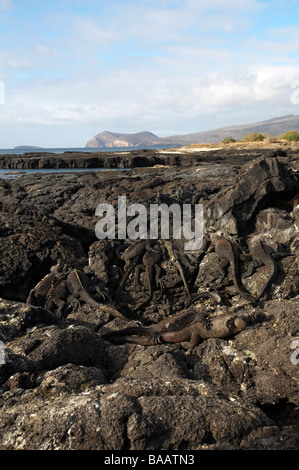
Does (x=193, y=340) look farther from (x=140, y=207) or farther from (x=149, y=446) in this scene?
(x=140, y=207)

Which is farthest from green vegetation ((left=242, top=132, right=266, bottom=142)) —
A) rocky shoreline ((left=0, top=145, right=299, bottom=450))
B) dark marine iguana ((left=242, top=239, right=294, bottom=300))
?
dark marine iguana ((left=242, top=239, right=294, bottom=300))

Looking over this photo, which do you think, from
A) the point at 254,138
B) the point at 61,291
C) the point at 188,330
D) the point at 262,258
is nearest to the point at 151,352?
the point at 188,330

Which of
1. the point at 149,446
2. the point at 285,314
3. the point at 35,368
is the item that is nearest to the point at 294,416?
the point at 285,314

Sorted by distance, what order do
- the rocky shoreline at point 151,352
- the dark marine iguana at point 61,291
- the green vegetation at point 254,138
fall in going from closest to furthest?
the rocky shoreline at point 151,352
the dark marine iguana at point 61,291
the green vegetation at point 254,138

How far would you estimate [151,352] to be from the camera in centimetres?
586

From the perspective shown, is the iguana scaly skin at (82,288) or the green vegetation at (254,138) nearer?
the iguana scaly skin at (82,288)

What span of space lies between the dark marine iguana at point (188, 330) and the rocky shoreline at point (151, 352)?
0.45 ft

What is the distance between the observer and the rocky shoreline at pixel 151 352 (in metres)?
3.48

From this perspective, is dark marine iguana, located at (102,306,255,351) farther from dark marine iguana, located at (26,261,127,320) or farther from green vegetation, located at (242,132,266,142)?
green vegetation, located at (242,132,266,142)

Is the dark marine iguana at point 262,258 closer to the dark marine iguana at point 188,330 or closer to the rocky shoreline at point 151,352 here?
the rocky shoreline at point 151,352

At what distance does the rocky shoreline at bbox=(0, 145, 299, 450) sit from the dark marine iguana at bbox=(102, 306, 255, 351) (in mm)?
137

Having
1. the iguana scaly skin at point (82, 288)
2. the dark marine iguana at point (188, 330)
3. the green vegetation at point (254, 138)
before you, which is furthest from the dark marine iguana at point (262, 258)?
the green vegetation at point (254, 138)

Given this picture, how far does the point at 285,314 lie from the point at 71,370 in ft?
11.8

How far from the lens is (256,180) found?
11.6 meters
